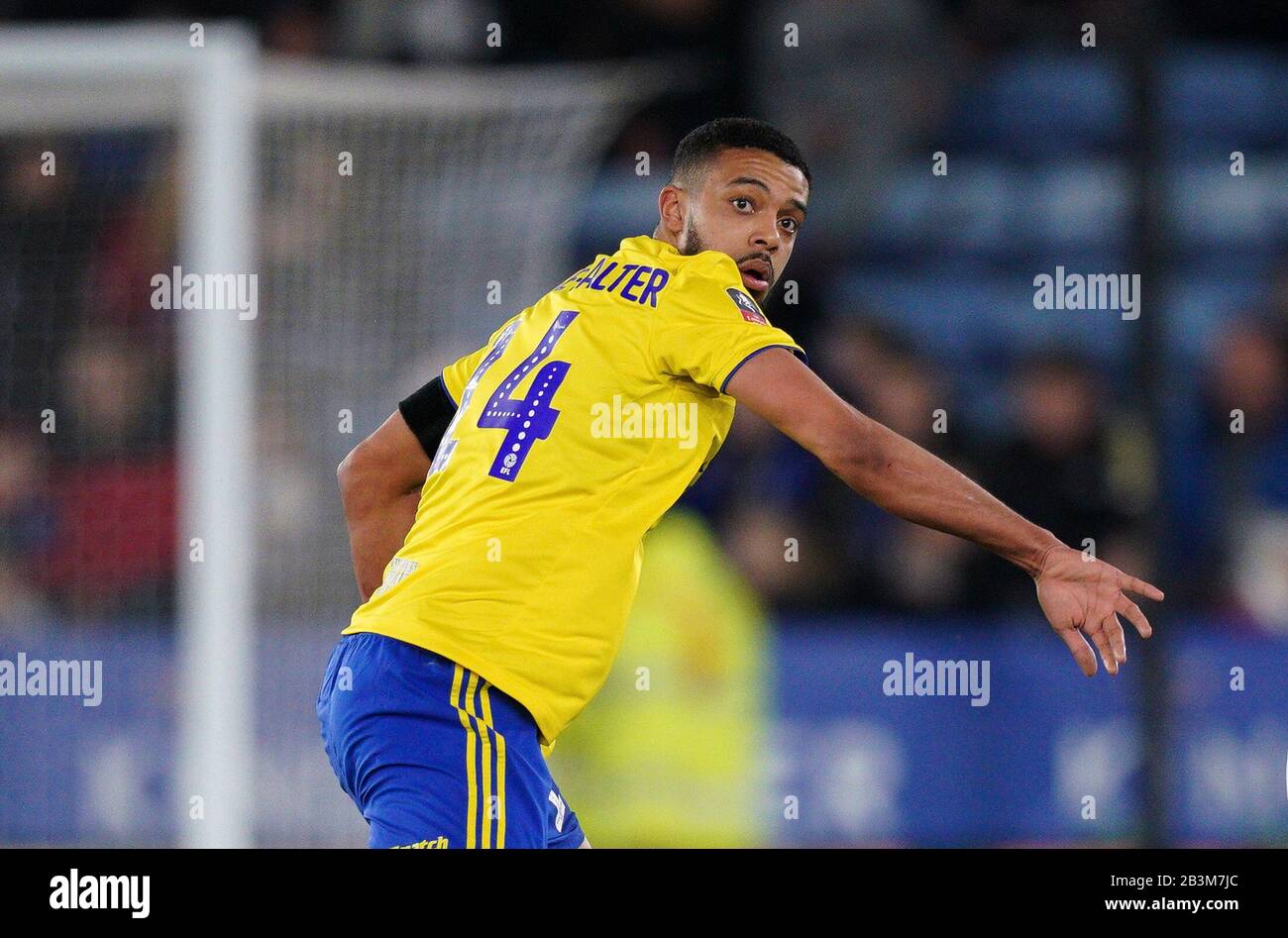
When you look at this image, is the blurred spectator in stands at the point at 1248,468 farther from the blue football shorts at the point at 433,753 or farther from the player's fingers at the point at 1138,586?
the blue football shorts at the point at 433,753

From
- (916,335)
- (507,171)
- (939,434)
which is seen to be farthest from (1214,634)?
(507,171)

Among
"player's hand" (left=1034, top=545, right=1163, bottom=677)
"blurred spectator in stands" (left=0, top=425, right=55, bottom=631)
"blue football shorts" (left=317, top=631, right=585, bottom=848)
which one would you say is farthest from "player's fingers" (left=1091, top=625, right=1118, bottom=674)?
"blurred spectator in stands" (left=0, top=425, right=55, bottom=631)

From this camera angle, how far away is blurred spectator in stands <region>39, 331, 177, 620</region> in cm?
670

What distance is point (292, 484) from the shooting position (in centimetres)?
684

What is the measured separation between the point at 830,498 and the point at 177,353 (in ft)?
8.46

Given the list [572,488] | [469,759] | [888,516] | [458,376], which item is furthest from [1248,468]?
[469,759]

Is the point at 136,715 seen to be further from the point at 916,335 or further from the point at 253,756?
the point at 916,335

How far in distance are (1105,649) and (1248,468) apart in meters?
5.04

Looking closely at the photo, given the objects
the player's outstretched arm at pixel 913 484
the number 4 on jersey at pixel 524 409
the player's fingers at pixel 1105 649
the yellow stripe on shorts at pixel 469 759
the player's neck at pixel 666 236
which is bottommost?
the yellow stripe on shorts at pixel 469 759

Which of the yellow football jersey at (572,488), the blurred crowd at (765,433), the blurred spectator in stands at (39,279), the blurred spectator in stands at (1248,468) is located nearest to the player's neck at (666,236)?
the yellow football jersey at (572,488)

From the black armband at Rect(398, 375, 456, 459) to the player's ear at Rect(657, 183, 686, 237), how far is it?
56cm

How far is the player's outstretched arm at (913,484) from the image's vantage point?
3131 mm

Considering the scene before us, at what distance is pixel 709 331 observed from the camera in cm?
333

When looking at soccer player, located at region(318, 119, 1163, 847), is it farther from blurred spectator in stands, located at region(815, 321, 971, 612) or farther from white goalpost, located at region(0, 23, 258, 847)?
blurred spectator in stands, located at region(815, 321, 971, 612)
